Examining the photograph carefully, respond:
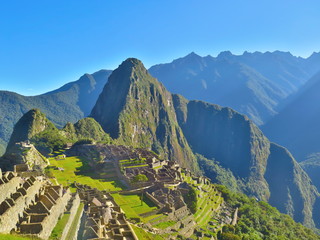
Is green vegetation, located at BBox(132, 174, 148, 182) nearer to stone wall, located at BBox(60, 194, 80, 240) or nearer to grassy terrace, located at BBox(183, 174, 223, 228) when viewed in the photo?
grassy terrace, located at BBox(183, 174, 223, 228)

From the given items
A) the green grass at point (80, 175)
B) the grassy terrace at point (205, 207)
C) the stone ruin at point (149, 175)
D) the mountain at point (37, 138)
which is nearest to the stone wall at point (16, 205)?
the green grass at point (80, 175)

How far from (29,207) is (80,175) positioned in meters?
39.7

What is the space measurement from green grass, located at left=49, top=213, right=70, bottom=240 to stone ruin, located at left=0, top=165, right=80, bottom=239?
0.96 ft

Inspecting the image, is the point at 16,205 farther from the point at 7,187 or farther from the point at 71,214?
the point at 71,214

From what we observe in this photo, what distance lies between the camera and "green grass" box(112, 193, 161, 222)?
4339 centimetres

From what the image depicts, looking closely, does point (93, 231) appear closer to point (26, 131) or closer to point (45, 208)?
point (45, 208)

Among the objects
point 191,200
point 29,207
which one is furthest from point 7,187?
point 191,200

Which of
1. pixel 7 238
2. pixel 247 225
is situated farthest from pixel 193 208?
pixel 7 238

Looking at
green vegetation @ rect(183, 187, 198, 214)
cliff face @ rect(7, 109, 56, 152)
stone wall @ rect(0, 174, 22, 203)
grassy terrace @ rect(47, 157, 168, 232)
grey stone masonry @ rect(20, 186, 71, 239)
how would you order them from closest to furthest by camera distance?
grey stone masonry @ rect(20, 186, 71, 239) < stone wall @ rect(0, 174, 22, 203) < grassy terrace @ rect(47, 157, 168, 232) < green vegetation @ rect(183, 187, 198, 214) < cliff face @ rect(7, 109, 56, 152)

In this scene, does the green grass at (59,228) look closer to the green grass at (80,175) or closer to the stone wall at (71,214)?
the stone wall at (71,214)

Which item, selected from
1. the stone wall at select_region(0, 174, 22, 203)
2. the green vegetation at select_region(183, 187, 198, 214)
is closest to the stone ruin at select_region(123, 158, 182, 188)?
the green vegetation at select_region(183, 187, 198, 214)

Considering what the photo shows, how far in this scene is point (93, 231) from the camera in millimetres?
24375

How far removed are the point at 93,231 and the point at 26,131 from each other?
114 meters

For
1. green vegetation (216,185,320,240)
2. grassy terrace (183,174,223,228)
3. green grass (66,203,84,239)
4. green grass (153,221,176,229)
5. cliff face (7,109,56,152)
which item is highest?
cliff face (7,109,56,152)
